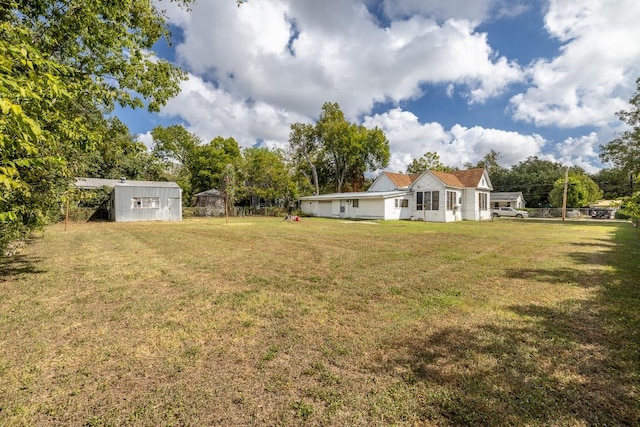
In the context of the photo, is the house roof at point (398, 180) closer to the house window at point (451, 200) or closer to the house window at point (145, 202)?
the house window at point (451, 200)

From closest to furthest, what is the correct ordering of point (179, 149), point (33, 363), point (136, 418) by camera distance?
point (136, 418), point (33, 363), point (179, 149)

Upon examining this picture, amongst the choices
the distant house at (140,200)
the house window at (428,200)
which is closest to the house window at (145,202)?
the distant house at (140,200)

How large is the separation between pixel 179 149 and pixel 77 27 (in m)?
48.2

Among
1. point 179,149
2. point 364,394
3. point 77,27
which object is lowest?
point 364,394

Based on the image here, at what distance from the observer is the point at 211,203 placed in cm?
3722

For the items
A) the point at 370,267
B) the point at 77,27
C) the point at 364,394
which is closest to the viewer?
the point at 364,394

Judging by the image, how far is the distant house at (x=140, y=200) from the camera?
25.3 metres

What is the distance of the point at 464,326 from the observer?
410cm

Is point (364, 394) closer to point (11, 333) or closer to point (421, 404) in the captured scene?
point (421, 404)

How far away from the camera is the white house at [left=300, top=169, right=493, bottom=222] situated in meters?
26.1

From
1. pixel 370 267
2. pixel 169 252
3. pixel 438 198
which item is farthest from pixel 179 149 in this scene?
pixel 370 267

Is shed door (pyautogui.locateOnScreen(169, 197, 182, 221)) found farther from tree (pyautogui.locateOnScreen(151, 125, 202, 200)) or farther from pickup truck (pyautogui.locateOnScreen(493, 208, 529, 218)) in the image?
pickup truck (pyautogui.locateOnScreen(493, 208, 529, 218))

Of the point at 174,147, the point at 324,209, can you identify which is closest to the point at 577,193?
the point at 324,209

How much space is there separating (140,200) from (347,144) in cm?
2814
